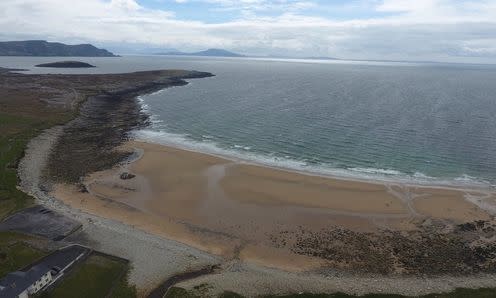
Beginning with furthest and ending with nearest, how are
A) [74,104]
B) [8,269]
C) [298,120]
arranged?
[74,104] → [298,120] → [8,269]

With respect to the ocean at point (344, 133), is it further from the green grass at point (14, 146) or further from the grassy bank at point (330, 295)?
the grassy bank at point (330, 295)

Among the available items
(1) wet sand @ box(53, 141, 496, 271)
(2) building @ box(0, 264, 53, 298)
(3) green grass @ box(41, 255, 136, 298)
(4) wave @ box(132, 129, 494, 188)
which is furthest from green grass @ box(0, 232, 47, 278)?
(4) wave @ box(132, 129, 494, 188)

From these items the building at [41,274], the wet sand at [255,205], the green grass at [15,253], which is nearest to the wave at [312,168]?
the wet sand at [255,205]

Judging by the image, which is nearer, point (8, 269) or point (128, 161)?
point (8, 269)

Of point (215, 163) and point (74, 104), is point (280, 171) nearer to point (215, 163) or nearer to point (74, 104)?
point (215, 163)

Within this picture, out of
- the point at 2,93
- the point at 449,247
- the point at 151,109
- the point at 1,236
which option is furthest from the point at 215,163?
the point at 2,93

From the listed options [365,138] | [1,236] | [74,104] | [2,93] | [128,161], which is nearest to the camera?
[1,236]
